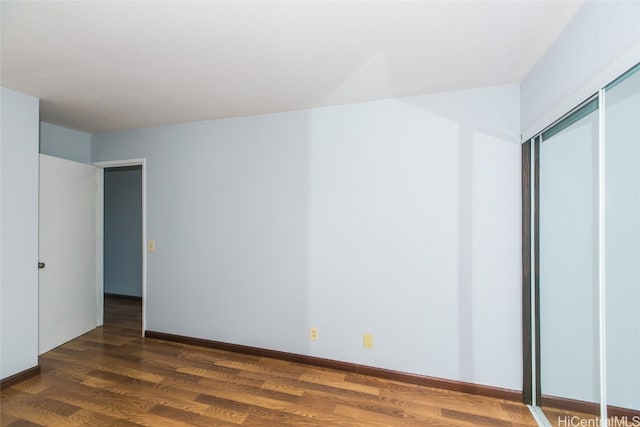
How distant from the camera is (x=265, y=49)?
169 centimetres

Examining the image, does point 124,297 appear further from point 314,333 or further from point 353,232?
point 353,232

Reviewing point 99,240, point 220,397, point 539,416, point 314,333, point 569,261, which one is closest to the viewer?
point 569,261

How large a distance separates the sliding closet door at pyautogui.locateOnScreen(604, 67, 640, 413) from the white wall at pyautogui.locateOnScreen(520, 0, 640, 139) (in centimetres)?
10

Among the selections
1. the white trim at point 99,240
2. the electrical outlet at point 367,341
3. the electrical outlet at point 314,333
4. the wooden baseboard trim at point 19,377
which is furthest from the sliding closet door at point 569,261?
the white trim at point 99,240

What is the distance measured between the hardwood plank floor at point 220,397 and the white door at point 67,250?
1.33 feet

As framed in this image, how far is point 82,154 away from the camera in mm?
3434

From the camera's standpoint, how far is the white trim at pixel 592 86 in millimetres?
1044

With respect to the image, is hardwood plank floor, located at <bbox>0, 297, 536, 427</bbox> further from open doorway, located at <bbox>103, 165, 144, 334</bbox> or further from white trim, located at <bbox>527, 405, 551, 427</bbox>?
open doorway, located at <bbox>103, 165, 144, 334</bbox>

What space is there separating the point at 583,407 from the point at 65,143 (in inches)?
197

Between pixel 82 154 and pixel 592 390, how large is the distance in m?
4.97

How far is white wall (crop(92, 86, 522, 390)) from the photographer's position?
2.16m

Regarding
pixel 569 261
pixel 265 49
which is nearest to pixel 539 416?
pixel 569 261

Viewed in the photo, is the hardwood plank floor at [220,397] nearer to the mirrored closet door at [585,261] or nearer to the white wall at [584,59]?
the mirrored closet door at [585,261]

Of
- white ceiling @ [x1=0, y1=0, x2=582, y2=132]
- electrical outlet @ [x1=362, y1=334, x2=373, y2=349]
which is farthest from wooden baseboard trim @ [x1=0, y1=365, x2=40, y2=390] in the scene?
electrical outlet @ [x1=362, y1=334, x2=373, y2=349]
